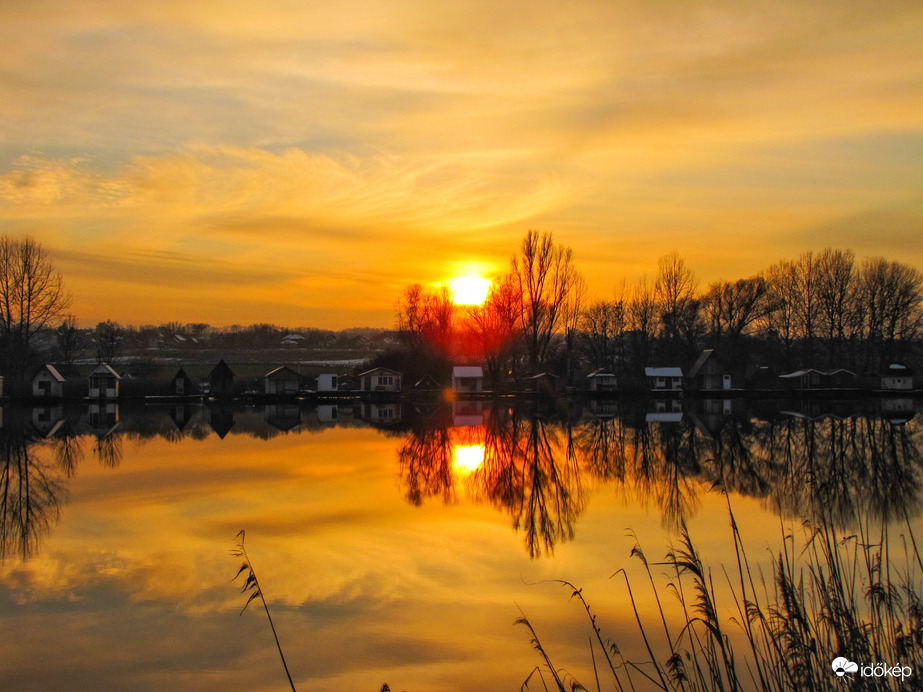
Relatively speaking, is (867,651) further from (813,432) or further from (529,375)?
(529,375)

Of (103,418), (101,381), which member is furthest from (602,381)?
(103,418)

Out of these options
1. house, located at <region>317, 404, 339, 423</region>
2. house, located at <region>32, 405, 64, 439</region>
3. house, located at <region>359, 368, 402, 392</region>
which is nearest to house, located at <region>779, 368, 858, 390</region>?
house, located at <region>359, 368, 402, 392</region>

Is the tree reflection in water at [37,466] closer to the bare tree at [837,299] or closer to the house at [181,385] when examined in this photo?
the house at [181,385]

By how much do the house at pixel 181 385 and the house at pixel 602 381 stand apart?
32.6 metres

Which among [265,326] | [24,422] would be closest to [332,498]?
[24,422]

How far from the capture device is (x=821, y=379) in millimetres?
62625

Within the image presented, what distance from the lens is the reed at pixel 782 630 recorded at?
16.7 ft

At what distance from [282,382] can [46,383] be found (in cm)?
1632

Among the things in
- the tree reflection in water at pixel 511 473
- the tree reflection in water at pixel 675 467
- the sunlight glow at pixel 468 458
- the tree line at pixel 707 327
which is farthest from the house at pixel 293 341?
the sunlight glow at pixel 468 458

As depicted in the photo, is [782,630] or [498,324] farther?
[498,324]

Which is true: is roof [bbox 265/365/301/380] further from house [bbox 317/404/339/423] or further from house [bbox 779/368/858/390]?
house [bbox 779/368/858/390]

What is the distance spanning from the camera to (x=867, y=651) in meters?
5.06

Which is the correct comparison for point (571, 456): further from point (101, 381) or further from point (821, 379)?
point (821, 379)

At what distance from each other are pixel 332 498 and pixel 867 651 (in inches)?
488
